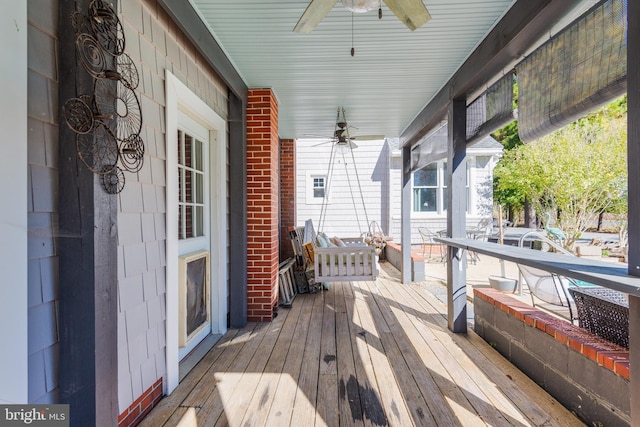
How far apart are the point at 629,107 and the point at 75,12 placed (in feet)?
8.03

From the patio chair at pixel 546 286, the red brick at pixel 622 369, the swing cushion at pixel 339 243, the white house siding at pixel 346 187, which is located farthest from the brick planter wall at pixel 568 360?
the white house siding at pixel 346 187

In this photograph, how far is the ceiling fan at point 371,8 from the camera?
1487 millimetres

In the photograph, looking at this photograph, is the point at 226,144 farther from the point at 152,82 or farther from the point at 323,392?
the point at 323,392

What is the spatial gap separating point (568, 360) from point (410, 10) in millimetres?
2314

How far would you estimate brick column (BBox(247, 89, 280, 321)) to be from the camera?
3244 mm

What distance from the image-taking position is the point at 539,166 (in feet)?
26.6

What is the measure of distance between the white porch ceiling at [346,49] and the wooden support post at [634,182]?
3.12ft

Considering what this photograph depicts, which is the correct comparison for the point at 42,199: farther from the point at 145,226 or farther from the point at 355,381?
the point at 355,381

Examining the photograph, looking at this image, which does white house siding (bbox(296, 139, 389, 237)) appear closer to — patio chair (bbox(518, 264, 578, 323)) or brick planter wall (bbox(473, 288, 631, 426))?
patio chair (bbox(518, 264, 578, 323))

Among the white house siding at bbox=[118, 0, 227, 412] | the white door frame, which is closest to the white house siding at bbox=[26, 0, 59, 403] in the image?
the white house siding at bbox=[118, 0, 227, 412]

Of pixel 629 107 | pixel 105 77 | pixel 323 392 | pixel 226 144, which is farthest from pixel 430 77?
pixel 323 392

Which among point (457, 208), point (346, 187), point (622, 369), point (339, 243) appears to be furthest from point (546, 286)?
point (346, 187)

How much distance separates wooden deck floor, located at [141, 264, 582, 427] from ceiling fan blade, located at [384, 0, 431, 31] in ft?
7.66
